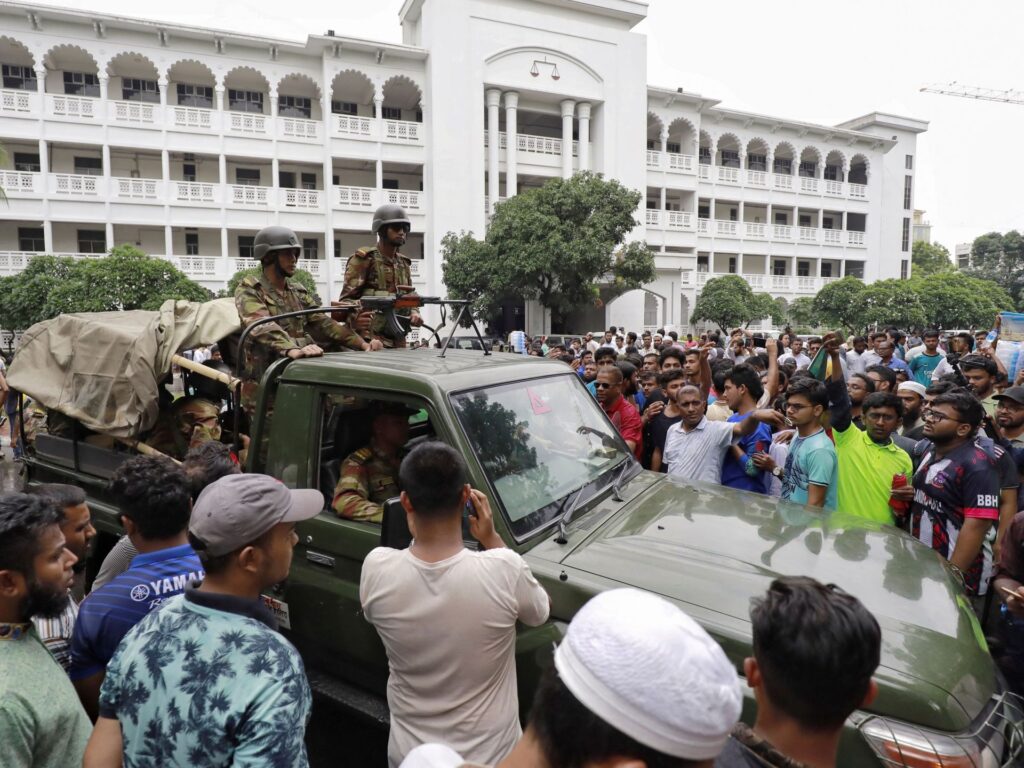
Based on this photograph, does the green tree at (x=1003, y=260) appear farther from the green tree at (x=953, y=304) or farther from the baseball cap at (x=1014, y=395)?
the baseball cap at (x=1014, y=395)

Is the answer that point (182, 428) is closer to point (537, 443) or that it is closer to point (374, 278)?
point (374, 278)

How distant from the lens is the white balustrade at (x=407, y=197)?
3186 cm

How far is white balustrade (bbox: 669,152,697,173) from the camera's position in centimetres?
3758

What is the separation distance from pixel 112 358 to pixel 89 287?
19.4 metres

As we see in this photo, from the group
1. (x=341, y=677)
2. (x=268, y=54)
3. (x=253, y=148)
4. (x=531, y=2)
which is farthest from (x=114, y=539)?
(x=531, y=2)

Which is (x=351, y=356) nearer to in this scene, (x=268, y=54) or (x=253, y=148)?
(x=253, y=148)

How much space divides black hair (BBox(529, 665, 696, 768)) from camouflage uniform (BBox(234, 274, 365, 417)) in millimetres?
3326

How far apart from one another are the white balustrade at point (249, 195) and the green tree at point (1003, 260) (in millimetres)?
58470

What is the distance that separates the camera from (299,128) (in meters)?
30.5

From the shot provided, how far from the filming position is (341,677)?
294 cm

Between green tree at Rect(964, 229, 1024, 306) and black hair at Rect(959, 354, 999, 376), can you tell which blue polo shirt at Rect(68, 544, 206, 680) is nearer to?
black hair at Rect(959, 354, 999, 376)

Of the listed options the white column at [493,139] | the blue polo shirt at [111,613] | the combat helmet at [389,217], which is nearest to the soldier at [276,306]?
the combat helmet at [389,217]

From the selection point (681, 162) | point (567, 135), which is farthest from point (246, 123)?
point (681, 162)

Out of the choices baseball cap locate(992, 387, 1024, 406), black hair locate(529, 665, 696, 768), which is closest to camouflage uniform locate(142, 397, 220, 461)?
black hair locate(529, 665, 696, 768)
